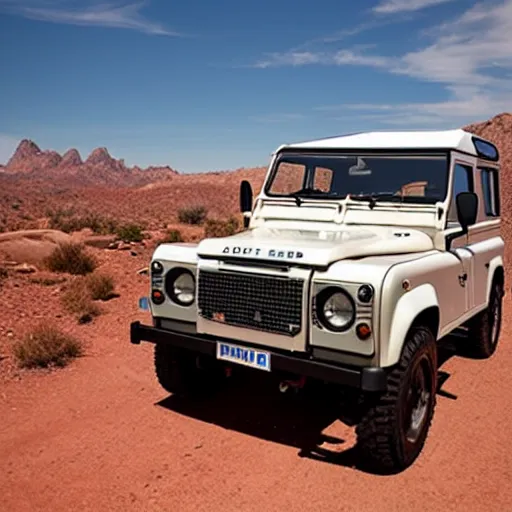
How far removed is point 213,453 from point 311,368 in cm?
109

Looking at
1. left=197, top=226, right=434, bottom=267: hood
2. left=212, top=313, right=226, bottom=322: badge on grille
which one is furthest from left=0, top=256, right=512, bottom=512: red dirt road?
left=197, top=226, right=434, bottom=267: hood

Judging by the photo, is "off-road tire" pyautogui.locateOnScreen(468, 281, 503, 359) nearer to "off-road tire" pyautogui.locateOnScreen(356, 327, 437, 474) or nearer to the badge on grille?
"off-road tire" pyautogui.locateOnScreen(356, 327, 437, 474)

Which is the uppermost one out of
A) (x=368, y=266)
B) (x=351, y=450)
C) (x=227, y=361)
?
(x=368, y=266)

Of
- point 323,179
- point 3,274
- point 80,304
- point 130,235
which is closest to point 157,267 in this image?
point 323,179

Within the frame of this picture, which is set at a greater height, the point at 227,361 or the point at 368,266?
the point at 368,266

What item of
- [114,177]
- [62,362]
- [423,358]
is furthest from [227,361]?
[114,177]

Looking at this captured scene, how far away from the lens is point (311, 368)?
379cm

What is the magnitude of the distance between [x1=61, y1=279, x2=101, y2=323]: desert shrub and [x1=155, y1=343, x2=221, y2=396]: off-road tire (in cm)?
330

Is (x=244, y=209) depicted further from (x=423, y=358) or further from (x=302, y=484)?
(x=302, y=484)

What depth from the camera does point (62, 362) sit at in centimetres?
627

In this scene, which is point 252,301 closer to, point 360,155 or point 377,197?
point 377,197

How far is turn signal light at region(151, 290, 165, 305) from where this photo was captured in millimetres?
4623

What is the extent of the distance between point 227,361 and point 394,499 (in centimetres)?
140

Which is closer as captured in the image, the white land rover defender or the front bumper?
the front bumper
